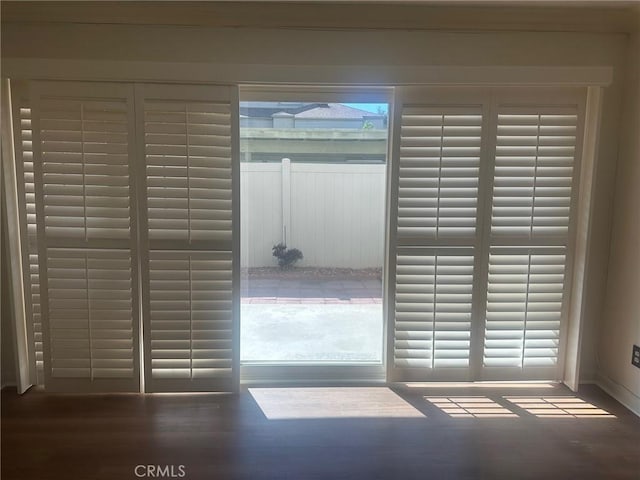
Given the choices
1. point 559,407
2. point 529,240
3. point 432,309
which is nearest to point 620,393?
point 559,407

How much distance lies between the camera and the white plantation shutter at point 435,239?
277cm

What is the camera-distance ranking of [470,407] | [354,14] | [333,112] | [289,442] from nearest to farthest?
[289,442] < [354,14] < [470,407] < [333,112]

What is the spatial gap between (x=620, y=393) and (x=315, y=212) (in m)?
2.03

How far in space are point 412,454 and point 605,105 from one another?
2.18 meters

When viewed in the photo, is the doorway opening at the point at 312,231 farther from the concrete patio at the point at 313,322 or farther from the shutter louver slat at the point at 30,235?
the shutter louver slat at the point at 30,235

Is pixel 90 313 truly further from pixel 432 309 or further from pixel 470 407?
pixel 470 407

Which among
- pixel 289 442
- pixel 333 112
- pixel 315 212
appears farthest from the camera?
pixel 315 212

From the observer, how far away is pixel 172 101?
2.65m

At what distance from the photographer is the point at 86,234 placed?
2.72 m

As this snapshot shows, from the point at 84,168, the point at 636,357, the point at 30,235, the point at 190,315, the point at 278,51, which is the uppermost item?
the point at 278,51

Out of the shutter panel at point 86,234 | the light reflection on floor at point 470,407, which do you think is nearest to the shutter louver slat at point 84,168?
the shutter panel at point 86,234

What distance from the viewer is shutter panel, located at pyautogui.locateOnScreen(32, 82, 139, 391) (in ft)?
8.64

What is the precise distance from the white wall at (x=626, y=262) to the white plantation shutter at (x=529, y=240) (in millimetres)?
265

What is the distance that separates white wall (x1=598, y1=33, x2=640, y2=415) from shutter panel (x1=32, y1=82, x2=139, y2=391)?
2740mm
